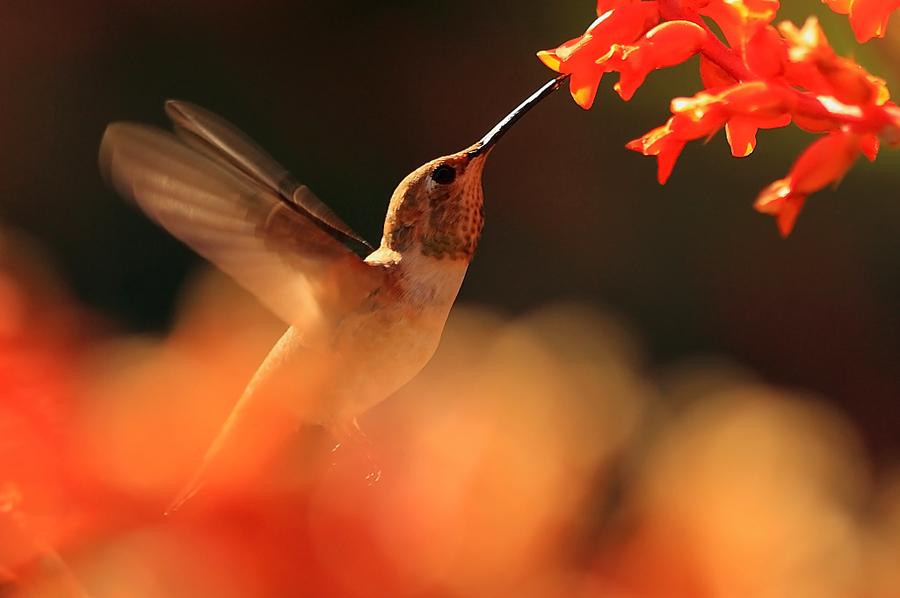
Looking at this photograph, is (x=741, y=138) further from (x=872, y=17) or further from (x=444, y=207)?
(x=444, y=207)

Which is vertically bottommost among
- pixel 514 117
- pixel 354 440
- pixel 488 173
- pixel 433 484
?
pixel 488 173

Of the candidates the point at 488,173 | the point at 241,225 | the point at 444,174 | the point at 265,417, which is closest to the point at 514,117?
the point at 444,174

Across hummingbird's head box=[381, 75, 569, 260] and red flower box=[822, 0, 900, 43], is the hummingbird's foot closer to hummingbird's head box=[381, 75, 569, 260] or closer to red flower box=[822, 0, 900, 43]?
hummingbird's head box=[381, 75, 569, 260]

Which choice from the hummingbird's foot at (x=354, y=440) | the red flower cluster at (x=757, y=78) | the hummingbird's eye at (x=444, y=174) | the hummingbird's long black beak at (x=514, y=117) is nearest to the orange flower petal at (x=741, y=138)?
the red flower cluster at (x=757, y=78)

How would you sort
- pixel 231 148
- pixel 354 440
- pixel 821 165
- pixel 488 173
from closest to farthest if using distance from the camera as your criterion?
pixel 821 165
pixel 231 148
pixel 354 440
pixel 488 173

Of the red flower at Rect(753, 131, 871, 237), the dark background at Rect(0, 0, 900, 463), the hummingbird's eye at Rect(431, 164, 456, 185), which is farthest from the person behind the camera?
the dark background at Rect(0, 0, 900, 463)

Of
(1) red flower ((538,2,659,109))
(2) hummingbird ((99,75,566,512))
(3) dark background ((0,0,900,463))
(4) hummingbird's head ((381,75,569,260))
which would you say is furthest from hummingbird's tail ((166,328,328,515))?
(3) dark background ((0,0,900,463))

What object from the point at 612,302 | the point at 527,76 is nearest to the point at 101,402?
the point at 612,302
